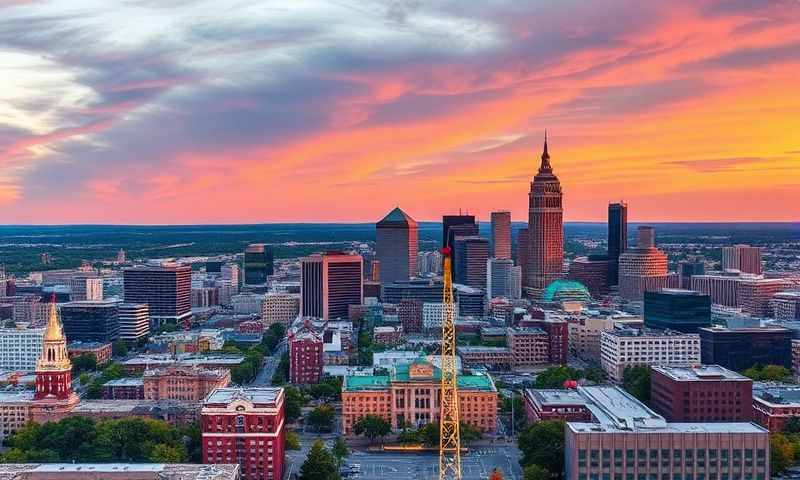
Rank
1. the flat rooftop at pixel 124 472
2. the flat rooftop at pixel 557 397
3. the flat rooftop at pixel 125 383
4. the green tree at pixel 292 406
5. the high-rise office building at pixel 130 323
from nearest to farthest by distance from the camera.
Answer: the flat rooftop at pixel 124 472
the flat rooftop at pixel 557 397
the green tree at pixel 292 406
the flat rooftop at pixel 125 383
the high-rise office building at pixel 130 323

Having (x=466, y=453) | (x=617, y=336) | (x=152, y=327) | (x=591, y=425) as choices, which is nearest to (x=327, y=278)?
(x=152, y=327)

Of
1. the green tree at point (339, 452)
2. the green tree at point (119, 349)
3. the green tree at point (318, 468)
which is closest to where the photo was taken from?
the green tree at point (318, 468)

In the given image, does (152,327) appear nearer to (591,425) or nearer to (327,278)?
(327,278)

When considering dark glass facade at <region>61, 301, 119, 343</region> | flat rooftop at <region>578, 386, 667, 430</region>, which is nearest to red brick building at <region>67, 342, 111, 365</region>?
dark glass facade at <region>61, 301, 119, 343</region>

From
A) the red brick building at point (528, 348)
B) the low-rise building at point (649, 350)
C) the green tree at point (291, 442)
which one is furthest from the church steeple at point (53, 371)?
the low-rise building at point (649, 350)

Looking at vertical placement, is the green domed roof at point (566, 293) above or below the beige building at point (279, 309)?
above

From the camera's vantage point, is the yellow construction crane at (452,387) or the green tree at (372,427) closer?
the yellow construction crane at (452,387)

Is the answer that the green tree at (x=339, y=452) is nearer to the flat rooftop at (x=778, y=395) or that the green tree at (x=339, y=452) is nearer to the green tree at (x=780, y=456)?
the green tree at (x=780, y=456)
